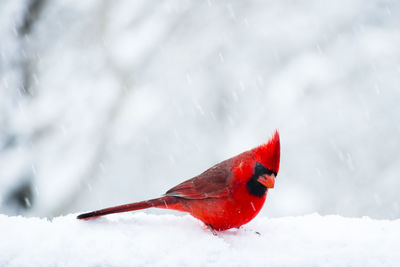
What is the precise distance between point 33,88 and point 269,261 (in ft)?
8.42

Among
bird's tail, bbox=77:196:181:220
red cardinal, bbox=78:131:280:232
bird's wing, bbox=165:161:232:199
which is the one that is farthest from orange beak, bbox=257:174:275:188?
bird's tail, bbox=77:196:181:220

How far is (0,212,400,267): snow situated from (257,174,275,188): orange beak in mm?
173

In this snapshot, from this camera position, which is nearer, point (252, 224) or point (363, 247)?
point (363, 247)

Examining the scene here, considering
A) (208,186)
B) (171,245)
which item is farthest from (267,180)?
(171,245)

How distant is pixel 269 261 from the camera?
1249mm

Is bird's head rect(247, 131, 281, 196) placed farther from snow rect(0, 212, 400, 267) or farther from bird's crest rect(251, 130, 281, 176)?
snow rect(0, 212, 400, 267)

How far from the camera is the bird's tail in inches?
53.9

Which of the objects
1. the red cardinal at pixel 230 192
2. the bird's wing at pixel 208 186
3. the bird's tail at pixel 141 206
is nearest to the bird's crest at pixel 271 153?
the red cardinal at pixel 230 192

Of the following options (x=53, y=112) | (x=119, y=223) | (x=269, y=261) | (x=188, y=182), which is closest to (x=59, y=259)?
(x=119, y=223)

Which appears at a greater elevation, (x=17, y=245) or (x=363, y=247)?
(x=17, y=245)

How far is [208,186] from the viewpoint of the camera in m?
1.76

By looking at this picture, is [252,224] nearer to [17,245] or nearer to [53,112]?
[17,245]

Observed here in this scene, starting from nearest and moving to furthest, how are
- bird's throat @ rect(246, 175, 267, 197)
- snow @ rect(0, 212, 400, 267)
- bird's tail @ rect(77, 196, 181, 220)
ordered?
1. snow @ rect(0, 212, 400, 267)
2. bird's tail @ rect(77, 196, 181, 220)
3. bird's throat @ rect(246, 175, 267, 197)

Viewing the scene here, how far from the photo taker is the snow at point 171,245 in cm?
119
